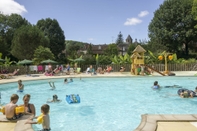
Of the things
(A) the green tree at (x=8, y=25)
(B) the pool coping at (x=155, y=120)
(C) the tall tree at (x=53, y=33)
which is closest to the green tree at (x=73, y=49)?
(C) the tall tree at (x=53, y=33)

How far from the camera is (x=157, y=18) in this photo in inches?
1528

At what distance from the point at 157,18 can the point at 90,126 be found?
36.8 m

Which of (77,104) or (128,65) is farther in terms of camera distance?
(128,65)

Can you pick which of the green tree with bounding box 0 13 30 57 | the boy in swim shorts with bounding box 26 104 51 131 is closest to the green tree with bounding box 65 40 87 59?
the green tree with bounding box 0 13 30 57

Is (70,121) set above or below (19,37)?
below

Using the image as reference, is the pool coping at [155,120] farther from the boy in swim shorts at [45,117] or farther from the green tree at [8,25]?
the green tree at [8,25]

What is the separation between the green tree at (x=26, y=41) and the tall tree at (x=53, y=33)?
10258 mm

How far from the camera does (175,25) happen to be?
37000mm

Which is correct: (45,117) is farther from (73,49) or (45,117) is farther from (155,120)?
(73,49)

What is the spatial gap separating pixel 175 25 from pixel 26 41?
106 feet

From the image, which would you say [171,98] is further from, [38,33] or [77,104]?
[38,33]

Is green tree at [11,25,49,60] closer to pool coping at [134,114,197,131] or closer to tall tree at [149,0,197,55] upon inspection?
tall tree at [149,0,197,55]

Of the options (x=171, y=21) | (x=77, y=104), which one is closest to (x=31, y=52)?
(x=171, y=21)

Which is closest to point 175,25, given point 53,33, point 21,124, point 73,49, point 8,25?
point 53,33
